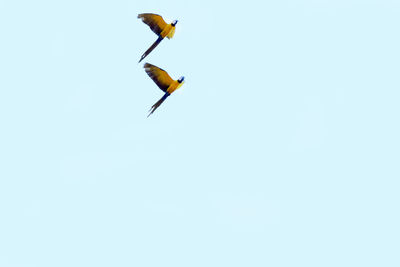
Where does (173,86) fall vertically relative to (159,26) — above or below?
below

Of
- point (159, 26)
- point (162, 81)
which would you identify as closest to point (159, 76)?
point (162, 81)

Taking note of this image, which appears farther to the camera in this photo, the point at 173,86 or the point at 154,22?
the point at 154,22

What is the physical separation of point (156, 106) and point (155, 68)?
10.1 feet

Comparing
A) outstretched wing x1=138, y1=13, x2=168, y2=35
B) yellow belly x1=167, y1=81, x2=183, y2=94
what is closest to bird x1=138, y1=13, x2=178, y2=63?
outstretched wing x1=138, y1=13, x2=168, y2=35

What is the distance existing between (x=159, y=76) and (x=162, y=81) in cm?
50

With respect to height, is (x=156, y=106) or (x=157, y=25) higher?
(x=157, y=25)

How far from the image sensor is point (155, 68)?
294 feet

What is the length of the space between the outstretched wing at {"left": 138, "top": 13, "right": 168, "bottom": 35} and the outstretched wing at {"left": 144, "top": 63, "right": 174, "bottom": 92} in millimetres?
3899

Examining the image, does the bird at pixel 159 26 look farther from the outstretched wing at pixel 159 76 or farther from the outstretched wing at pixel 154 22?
the outstretched wing at pixel 159 76

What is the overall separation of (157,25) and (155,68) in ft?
14.3

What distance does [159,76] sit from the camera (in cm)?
9000

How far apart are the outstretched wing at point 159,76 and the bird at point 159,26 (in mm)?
2711

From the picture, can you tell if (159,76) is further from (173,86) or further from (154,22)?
(154,22)

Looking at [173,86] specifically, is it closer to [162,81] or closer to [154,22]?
[162,81]
